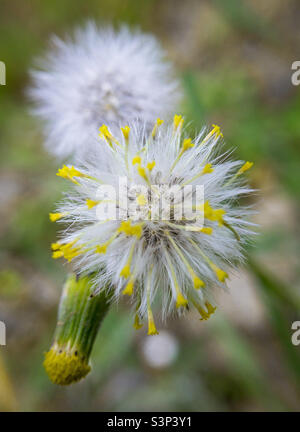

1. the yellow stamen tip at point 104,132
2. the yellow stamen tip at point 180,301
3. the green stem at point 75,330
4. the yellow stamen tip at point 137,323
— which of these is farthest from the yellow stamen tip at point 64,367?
the yellow stamen tip at point 104,132

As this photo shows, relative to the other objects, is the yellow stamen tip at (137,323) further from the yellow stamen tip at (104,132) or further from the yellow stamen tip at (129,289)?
the yellow stamen tip at (104,132)

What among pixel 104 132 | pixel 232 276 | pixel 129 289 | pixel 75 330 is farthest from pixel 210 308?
pixel 232 276

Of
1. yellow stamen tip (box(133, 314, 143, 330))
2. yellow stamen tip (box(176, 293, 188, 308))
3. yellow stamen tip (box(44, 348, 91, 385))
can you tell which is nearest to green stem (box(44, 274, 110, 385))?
yellow stamen tip (box(44, 348, 91, 385))

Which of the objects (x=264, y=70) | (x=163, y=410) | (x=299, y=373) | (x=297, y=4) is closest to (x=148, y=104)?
(x=299, y=373)

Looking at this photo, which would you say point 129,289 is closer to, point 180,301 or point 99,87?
point 180,301

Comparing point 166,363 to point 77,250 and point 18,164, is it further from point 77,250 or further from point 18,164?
point 18,164
